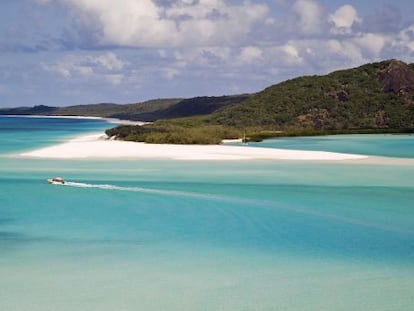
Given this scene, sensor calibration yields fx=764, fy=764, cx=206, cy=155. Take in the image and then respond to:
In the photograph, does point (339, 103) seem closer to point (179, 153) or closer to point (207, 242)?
point (179, 153)

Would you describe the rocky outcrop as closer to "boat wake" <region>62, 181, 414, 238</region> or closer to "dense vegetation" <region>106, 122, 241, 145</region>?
"dense vegetation" <region>106, 122, 241, 145</region>

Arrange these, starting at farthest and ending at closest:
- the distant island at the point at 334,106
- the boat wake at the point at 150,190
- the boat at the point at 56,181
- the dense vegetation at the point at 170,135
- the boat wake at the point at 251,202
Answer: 1. the distant island at the point at 334,106
2. the dense vegetation at the point at 170,135
3. the boat at the point at 56,181
4. the boat wake at the point at 150,190
5. the boat wake at the point at 251,202

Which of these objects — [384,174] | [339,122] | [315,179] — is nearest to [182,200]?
[315,179]

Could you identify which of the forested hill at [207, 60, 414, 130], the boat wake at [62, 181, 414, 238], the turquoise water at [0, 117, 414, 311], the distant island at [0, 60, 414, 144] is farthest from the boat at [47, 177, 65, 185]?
the forested hill at [207, 60, 414, 130]

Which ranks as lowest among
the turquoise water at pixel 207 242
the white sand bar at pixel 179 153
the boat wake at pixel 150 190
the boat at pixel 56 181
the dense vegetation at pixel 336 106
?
the turquoise water at pixel 207 242

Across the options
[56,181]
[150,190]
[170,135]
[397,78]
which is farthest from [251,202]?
[397,78]

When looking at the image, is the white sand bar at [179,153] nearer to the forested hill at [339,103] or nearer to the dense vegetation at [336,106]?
the dense vegetation at [336,106]

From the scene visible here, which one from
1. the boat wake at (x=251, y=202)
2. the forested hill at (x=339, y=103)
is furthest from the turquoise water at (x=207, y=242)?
the forested hill at (x=339, y=103)
